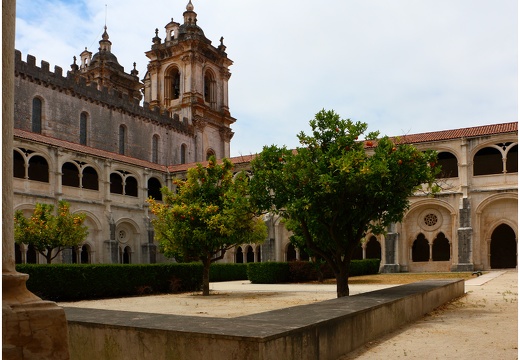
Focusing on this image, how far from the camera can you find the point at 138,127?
41094 millimetres

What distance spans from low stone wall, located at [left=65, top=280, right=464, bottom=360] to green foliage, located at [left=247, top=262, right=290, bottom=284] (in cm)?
1609

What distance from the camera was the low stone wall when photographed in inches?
181

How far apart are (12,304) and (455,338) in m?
5.83

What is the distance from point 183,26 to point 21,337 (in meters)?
47.9

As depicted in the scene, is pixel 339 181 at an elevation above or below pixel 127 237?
above

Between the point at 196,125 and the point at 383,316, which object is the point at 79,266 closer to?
the point at 383,316

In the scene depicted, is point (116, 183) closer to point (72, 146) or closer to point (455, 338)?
point (72, 146)

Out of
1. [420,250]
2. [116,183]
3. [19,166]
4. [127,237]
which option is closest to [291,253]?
[420,250]

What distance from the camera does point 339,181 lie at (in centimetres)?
1094

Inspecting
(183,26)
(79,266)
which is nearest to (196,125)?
(183,26)

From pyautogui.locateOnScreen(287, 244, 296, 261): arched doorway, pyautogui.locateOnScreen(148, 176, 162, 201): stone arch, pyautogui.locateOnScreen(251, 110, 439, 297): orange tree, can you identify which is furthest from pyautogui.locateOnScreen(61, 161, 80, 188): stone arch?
pyautogui.locateOnScreen(251, 110, 439, 297): orange tree

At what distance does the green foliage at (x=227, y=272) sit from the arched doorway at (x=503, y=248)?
16094 millimetres

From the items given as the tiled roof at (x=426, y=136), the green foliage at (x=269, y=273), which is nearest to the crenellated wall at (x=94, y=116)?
the tiled roof at (x=426, y=136)

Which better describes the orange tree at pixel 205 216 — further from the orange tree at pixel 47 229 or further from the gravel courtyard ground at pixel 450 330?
the orange tree at pixel 47 229
